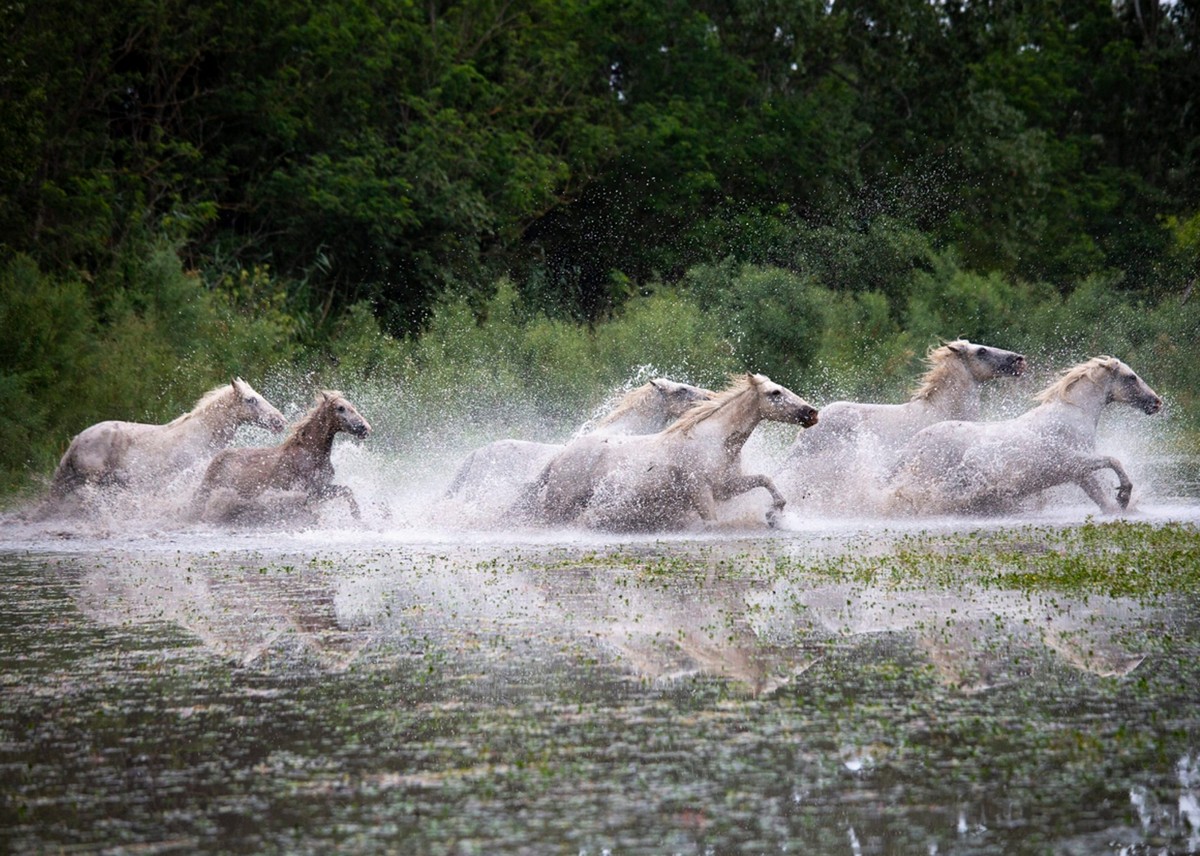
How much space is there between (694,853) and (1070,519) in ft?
38.1

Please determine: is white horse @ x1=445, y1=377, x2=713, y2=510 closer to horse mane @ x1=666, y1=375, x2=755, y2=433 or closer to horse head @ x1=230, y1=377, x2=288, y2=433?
horse mane @ x1=666, y1=375, x2=755, y2=433

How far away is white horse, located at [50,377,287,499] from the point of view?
56.4 feet

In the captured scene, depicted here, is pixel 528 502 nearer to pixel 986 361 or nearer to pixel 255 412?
pixel 255 412

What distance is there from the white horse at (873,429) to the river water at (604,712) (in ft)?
17.1

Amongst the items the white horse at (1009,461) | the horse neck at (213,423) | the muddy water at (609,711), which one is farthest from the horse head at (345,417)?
the white horse at (1009,461)

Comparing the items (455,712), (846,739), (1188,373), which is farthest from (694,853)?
(1188,373)

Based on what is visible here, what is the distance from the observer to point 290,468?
648 inches

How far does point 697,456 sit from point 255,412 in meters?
5.09

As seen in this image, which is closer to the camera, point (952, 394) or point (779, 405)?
point (779, 405)

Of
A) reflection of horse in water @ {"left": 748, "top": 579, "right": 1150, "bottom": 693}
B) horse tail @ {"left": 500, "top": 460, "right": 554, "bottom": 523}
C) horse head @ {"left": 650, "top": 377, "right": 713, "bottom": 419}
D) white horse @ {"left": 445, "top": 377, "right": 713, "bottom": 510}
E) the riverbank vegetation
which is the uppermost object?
the riverbank vegetation

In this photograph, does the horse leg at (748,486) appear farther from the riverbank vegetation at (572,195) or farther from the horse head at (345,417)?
the riverbank vegetation at (572,195)

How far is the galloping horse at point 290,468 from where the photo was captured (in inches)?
641

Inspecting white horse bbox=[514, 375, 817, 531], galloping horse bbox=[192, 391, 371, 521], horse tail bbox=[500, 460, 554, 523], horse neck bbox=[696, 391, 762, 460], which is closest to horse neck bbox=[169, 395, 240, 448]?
galloping horse bbox=[192, 391, 371, 521]

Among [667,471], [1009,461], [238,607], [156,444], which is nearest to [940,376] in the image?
[1009,461]
